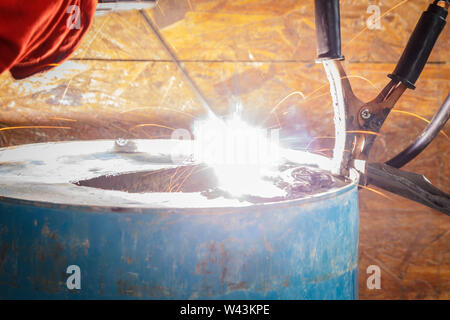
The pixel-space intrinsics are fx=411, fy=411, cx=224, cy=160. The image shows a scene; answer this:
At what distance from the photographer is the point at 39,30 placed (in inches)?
56.5

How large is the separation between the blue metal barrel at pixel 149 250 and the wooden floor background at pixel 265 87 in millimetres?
1369

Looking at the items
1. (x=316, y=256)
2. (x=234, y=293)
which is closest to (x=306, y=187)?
(x=316, y=256)

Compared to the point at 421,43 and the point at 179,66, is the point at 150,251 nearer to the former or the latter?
the point at 421,43

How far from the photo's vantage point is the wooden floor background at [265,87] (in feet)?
6.84

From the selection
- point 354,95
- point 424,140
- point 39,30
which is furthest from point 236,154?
point 39,30

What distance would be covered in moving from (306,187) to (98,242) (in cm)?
57

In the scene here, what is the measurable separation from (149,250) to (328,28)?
73 cm

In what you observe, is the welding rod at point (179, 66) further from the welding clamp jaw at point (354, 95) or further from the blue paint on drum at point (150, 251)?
the blue paint on drum at point (150, 251)

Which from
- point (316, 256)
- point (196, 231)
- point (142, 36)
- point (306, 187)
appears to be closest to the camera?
A: point (196, 231)

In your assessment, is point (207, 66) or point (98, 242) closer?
point (98, 242)

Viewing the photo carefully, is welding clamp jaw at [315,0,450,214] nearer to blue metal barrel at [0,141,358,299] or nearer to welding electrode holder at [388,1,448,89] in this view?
welding electrode holder at [388,1,448,89]

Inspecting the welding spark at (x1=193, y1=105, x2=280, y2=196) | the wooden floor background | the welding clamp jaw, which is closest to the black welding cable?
the welding clamp jaw
